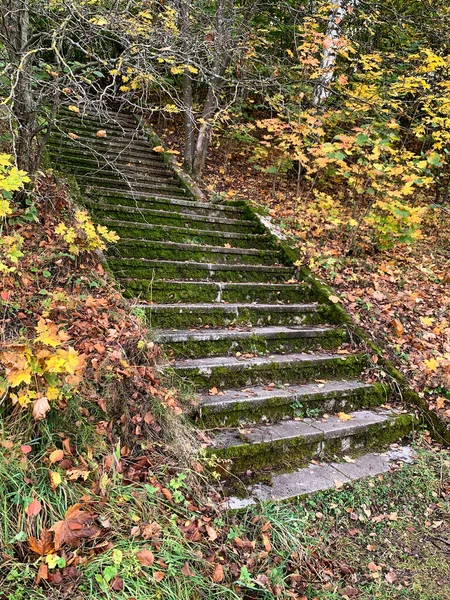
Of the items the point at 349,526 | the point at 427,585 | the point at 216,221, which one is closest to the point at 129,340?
the point at 349,526

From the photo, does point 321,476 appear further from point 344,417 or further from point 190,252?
point 190,252

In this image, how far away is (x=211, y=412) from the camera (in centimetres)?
317

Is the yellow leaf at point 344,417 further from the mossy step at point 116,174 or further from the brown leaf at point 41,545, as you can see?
the mossy step at point 116,174

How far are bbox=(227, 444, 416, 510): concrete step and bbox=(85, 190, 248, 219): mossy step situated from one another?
3649mm

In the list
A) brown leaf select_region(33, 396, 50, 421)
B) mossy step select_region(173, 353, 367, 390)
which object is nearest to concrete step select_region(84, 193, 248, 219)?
mossy step select_region(173, 353, 367, 390)

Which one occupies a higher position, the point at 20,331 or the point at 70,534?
the point at 20,331

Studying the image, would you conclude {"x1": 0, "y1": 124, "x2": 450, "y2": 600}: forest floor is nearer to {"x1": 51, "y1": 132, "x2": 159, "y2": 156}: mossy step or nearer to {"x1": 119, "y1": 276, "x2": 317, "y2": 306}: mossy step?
{"x1": 119, "y1": 276, "x2": 317, "y2": 306}: mossy step

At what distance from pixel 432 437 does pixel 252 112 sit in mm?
11535

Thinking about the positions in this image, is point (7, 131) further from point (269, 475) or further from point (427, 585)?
point (427, 585)

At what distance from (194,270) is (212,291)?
1.32ft

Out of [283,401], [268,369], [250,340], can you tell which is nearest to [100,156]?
[250,340]

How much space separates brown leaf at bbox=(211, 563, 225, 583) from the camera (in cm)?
207

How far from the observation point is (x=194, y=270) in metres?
4.80

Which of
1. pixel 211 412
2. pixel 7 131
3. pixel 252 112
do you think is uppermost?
pixel 252 112
